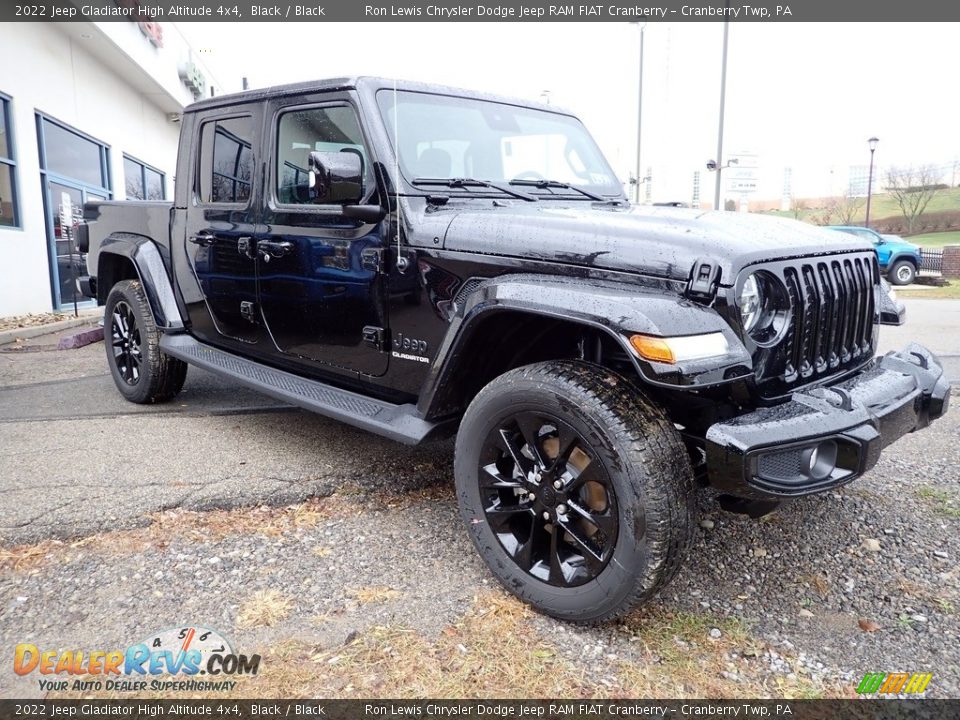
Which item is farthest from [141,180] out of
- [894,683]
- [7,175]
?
[894,683]

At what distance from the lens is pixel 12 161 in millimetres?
9133

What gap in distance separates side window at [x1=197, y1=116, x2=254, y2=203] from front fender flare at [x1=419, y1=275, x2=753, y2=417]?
1926 mm

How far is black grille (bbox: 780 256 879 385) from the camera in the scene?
7.53 ft

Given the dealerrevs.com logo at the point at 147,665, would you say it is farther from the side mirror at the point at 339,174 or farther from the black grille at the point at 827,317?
the black grille at the point at 827,317

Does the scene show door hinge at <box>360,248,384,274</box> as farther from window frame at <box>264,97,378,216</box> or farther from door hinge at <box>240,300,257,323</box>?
door hinge at <box>240,300,257,323</box>

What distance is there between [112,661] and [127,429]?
2.53 meters

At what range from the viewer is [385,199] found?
9.68 ft

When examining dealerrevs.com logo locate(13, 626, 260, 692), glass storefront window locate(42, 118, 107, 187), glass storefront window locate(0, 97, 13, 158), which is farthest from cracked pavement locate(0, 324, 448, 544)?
glass storefront window locate(42, 118, 107, 187)

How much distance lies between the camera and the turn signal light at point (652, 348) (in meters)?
2.01

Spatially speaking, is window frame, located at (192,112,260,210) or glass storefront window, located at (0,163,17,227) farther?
glass storefront window, located at (0,163,17,227)

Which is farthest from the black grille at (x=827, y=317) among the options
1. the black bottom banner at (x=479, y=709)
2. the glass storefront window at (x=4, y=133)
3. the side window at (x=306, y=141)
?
the glass storefront window at (x=4, y=133)

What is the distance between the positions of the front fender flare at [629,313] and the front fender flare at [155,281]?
8.61 ft

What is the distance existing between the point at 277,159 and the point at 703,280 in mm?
2362

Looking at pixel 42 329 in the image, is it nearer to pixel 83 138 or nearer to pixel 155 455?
pixel 83 138
